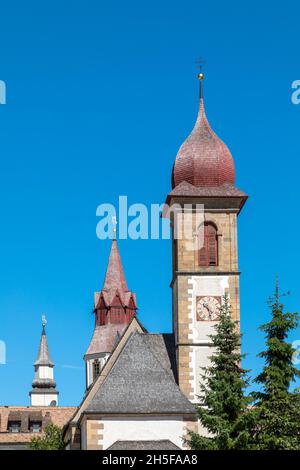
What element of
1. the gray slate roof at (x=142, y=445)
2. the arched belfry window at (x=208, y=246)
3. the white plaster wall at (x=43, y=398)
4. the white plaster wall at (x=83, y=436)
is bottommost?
the gray slate roof at (x=142, y=445)

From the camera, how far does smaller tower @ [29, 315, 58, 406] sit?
14462 centimetres

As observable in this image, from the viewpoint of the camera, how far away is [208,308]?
5231 cm

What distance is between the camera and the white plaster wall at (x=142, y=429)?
162 ft

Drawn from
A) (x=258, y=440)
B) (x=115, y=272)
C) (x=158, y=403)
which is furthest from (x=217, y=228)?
(x=115, y=272)

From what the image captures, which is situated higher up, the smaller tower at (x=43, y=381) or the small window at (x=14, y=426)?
the smaller tower at (x=43, y=381)

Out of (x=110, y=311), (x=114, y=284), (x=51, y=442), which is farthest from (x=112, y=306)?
(x=51, y=442)

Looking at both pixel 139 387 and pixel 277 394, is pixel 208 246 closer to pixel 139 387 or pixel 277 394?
pixel 139 387

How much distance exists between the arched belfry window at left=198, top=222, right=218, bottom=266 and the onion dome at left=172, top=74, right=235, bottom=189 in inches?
87.5

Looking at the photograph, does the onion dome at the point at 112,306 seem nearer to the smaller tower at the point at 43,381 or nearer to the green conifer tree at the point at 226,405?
the green conifer tree at the point at 226,405

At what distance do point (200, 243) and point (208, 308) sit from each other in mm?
3129

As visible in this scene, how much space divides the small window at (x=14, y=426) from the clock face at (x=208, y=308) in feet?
155

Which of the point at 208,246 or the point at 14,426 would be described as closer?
the point at 208,246

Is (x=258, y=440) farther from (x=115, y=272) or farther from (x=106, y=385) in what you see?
(x=115, y=272)

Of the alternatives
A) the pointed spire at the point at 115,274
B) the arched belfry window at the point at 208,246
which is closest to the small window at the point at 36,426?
the pointed spire at the point at 115,274
